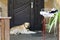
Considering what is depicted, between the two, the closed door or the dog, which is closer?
the dog

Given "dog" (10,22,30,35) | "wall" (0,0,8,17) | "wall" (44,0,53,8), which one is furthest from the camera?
"wall" (44,0,53,8)

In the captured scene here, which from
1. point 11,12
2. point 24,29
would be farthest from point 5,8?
point 24,29

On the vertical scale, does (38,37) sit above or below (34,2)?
below

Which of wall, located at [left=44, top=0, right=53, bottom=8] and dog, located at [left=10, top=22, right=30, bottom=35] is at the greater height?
wall, located at [left=44, top=0, right=53, bottom=8]

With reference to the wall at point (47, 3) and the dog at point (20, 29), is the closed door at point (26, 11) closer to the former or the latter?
the wall at point (47, 3)

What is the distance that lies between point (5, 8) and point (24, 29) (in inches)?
40.6

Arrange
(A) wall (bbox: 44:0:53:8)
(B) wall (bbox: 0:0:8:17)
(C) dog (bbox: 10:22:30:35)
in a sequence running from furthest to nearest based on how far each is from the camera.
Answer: (A) wall (bbox: 44:0:53:8) → (B) wall (bbox: 0:0:8:17) → (C) dog (bbox: 10:22:30:35)

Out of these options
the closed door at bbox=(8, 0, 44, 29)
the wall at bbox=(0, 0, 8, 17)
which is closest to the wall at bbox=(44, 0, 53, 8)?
the closed door at bbox=(8, 0, 44, 29)

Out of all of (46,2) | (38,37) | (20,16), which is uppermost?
(46,2)

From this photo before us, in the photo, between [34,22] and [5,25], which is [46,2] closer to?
[34,22]

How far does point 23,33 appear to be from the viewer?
→ 23.3 ft

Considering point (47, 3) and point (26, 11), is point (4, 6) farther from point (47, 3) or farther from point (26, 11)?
point (47, 3)

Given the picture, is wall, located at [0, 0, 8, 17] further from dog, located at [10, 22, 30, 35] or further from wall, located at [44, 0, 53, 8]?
wall, located at [44, 0, 53, 8]

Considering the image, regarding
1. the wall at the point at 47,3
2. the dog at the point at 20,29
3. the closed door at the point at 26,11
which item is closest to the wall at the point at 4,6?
A: the closed door at the point at 26,11
